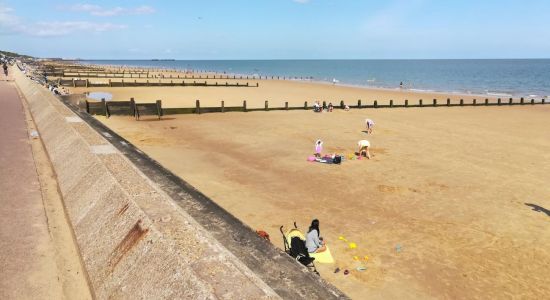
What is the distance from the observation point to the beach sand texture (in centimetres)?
825

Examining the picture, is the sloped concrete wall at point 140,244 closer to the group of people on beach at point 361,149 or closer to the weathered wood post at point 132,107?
the group of people on beach at point 361,149

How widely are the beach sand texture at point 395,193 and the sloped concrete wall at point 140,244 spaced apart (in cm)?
389

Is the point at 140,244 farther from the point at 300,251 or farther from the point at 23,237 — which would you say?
the point at 23,237

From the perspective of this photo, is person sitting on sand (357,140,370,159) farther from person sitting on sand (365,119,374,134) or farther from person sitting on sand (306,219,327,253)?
person sitting on sand (306,219,327,253)

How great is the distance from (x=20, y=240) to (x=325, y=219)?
275 inches

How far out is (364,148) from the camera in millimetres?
17609

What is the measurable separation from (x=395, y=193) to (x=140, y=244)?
9872 millimetres


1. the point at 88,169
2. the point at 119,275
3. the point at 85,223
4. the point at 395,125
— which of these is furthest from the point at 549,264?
the point at 395,125

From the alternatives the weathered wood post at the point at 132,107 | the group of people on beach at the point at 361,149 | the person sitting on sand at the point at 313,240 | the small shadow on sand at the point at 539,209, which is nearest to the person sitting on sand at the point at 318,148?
the group of people on beach at the point at 361,149

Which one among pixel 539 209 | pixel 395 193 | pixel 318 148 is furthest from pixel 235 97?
pixel 539 209

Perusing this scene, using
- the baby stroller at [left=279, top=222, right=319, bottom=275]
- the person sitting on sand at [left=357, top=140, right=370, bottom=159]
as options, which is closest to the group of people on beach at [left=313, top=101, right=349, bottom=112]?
the person sitting on sand at [left=357, top=140, right=370, bottom=159]

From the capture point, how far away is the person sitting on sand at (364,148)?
56.1 feet

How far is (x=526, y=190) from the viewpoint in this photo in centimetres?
1366

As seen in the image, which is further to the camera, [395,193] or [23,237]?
[395,193]
